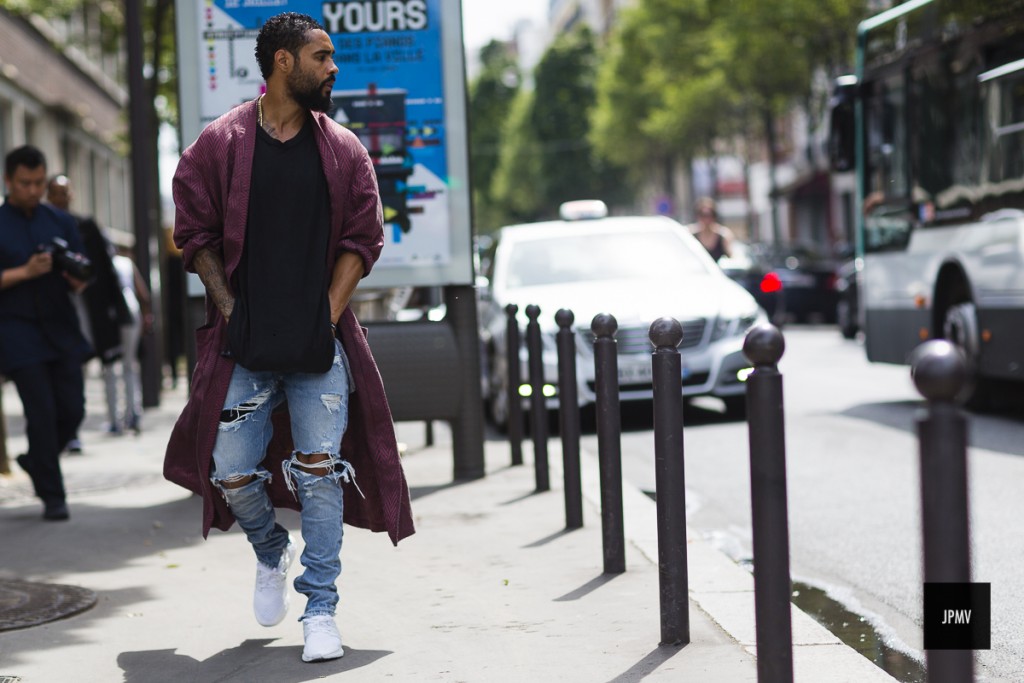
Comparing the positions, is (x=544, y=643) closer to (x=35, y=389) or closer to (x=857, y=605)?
(x=857, y=605)

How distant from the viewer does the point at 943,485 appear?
2.71m

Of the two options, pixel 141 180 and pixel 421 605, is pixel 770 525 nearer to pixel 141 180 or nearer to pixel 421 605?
pixel 421 605

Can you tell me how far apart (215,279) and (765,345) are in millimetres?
1864

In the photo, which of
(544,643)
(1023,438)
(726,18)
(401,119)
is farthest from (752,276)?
(726,18)

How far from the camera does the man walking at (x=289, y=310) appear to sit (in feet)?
15.2

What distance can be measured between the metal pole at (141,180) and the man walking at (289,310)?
9147 millimetres

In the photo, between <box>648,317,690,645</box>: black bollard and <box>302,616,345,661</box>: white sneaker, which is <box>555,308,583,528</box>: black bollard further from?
<box>302,616,345,661</box>: white sneaker

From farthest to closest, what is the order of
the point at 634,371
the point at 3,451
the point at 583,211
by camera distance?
the point at 583,211 < the point at 634,371 < the point at 3,451

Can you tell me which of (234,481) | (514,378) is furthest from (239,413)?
(514,378)

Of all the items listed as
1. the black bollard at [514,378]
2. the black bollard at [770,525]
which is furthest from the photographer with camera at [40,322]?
the black bollard at [770,525]

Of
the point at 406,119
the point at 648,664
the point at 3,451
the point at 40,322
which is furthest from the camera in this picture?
the point at 3,451

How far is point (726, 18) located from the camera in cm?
3988

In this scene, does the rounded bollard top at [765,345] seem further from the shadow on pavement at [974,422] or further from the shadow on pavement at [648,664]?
the shadow on pavement at [974,422]

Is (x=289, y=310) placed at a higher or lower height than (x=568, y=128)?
lower
